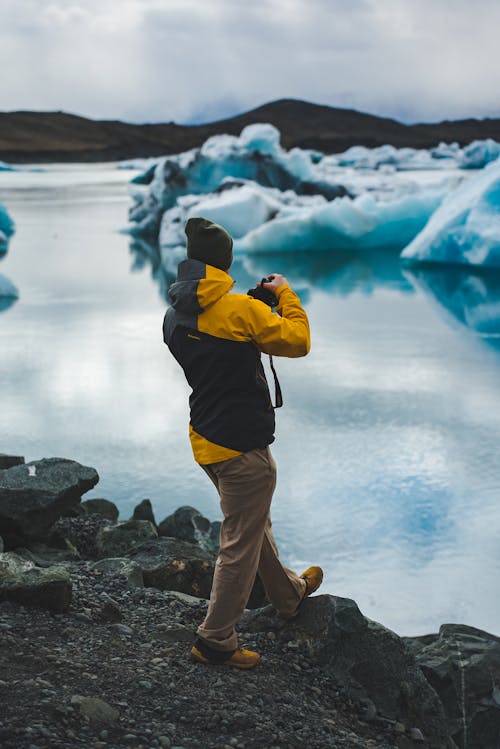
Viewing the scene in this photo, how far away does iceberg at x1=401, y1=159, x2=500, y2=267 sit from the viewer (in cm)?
1078

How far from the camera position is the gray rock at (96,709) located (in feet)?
6.12

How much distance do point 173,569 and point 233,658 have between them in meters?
0.75


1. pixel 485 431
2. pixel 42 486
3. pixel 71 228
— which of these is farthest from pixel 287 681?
pixel 71 228

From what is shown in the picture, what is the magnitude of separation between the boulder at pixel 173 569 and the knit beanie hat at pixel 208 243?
1.22 meters

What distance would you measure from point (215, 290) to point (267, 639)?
1.03 metres

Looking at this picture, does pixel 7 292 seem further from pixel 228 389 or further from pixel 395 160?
pixel 395 160

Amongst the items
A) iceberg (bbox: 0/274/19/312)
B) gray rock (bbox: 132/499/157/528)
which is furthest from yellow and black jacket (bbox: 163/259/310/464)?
iceberg (bbox: 0/274/19/312)

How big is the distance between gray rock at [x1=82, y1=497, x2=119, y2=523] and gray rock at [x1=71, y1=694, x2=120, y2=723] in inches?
77.5

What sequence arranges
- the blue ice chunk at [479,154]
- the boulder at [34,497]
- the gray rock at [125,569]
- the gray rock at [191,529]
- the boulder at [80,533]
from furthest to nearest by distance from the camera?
the blue ice chunk at [479,154] < the gray rock at [191,529] < the boulder at [80,533] < the boulder at [34,497] < the gray rock at [125,569]

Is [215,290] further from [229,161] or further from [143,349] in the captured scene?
[229,161]

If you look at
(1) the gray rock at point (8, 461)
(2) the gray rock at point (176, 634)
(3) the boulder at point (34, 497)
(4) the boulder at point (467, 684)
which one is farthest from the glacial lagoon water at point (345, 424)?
(2) the gray rock at point (176, 634)

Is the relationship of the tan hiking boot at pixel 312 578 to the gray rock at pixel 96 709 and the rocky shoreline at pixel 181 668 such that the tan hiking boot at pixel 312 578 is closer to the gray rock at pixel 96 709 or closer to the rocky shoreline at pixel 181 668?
the rocky shoreline at pixel 181 668

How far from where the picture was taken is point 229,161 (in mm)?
16359

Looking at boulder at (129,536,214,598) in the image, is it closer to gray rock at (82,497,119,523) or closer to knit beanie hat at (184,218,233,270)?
gray rock at (82,497,119,523)
